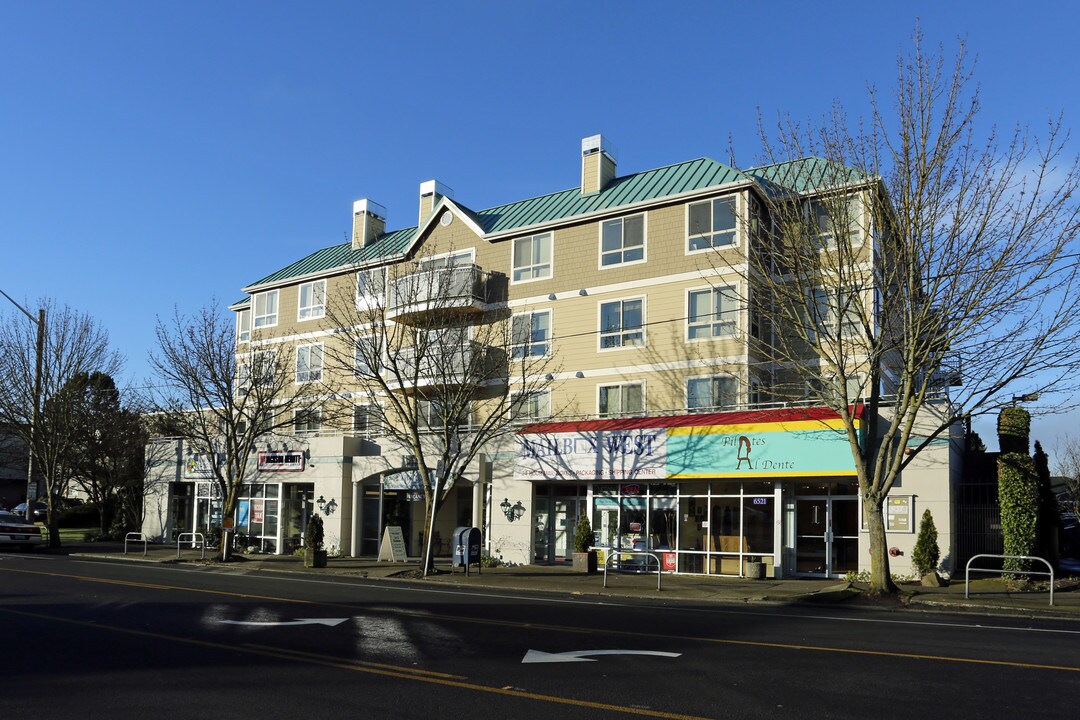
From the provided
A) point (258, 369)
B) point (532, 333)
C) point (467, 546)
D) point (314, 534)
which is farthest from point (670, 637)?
point (258, 369)

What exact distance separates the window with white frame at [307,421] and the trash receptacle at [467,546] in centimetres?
1048

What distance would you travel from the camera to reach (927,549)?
2248 cm

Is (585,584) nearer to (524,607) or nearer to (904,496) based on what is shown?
(524,607)

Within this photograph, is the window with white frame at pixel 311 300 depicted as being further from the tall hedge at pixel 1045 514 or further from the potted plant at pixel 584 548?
the tall hedge at pixel 1045 514

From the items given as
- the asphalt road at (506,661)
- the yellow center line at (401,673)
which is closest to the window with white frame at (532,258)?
the asphalt road at (506,661)

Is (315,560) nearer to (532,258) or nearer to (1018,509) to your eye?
(532,258)

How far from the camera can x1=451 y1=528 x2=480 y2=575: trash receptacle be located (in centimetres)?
2581

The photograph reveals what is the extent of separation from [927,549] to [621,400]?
1075 centimetres

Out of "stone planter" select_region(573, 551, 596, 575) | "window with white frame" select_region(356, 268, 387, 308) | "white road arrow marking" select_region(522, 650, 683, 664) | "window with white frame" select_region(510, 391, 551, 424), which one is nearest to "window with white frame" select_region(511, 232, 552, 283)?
"window with white frame" select_region(510, 391, 551, 424)

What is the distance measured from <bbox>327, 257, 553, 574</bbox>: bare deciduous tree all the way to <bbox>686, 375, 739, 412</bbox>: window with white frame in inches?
197

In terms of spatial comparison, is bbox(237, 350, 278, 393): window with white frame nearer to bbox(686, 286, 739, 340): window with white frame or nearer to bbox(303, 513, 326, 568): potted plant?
bbox(303, 513, 326, 568): potted plant

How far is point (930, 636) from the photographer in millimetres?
12695

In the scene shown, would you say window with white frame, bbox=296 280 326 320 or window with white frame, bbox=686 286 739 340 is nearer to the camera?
window with white frame, bbox=686 286 739 340

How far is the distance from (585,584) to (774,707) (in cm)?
1532
